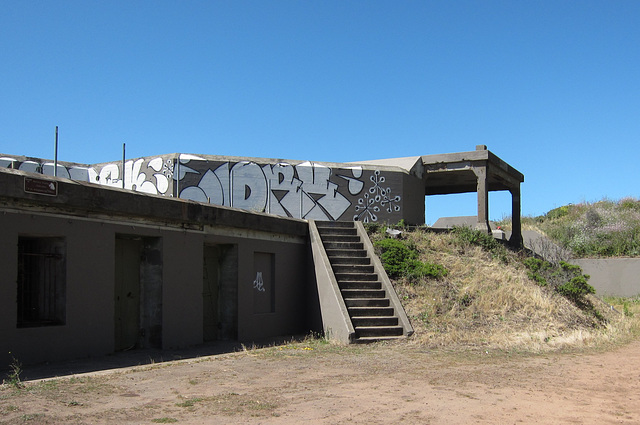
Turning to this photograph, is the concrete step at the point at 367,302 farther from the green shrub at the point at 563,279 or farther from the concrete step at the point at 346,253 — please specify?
the green shrub at the point at 563,279

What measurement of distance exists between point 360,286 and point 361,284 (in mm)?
69

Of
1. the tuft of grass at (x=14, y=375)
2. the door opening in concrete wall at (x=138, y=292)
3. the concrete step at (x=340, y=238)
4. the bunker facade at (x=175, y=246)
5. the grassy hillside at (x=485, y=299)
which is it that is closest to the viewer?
the tuft of grass at (x=14, y=375)

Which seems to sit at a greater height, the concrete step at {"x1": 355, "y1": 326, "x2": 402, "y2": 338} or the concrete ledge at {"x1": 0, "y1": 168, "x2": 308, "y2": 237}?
the concrete ledge at {"x1": 0, "y1": 168, "x2": 308, "y2": 237}

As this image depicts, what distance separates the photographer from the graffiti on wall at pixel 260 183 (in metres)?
18.8

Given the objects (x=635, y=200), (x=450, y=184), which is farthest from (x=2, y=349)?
(x=635, y=200)

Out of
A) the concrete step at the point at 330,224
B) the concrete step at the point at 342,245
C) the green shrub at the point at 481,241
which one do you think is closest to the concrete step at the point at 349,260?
the concrete step at the point at 342,245

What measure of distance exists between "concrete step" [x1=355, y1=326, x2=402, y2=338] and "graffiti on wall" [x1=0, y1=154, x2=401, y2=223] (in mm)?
7176

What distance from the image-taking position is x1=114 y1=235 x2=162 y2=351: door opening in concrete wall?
1143 centimetres

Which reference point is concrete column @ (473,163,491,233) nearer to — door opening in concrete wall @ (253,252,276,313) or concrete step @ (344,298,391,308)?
concrete step @ (344,298,391,308)

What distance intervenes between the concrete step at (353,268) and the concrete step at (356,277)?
210 millimetres

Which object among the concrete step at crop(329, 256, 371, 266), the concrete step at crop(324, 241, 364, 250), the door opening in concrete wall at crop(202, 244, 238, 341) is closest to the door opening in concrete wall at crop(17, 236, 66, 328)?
Answer: the door opening in concrete wall at crop(202, 244, 238, 341)

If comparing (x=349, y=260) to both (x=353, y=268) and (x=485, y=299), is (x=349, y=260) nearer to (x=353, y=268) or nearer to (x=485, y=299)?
(x=353, y=268)

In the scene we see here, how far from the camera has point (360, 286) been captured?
14.4m

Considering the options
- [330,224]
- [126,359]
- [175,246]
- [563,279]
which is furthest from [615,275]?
[126,359]
